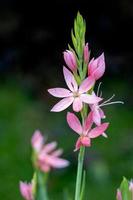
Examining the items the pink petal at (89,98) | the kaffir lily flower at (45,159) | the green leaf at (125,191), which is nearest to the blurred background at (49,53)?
the kaffir lily flower at (45,159)

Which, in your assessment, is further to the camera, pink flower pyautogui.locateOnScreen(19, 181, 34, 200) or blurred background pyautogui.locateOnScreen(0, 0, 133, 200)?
blurred background pyautogui.locateOnScreen(0, 0, 133, 200)

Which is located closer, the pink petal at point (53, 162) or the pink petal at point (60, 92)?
the pink petal at point (60, 92)

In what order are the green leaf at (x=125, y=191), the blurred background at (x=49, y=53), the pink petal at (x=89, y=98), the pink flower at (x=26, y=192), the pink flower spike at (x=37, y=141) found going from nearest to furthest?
the pink petal at (x=89, y=98), the green leaf at (x=125, y=191), the pink flower at (x=26, y=192), the pink flower spike at (x=37, y=141), the blurred background at (x=49, y=53)

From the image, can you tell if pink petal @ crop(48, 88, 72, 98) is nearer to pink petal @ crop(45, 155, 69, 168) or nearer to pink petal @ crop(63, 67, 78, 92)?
pink petal @ crop(63, 67, 78, 92)

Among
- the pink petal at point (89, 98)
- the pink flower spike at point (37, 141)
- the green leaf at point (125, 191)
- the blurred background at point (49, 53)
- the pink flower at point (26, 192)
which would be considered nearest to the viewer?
the pink petal at point (89, 98)

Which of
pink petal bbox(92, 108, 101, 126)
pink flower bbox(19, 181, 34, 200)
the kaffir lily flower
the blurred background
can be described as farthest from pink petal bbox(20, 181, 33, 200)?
the blurred background

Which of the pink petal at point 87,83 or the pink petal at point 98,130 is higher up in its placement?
the pink petal at point 87,83

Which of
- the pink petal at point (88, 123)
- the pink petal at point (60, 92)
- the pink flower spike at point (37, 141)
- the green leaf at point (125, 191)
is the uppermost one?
the pink petal at point (60, 92)

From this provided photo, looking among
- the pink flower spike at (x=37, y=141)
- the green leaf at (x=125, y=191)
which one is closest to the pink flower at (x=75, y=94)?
the green leaf at (x=125, y=191)

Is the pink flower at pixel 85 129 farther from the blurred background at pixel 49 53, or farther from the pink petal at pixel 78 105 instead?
the blurred background at pixel 49 53

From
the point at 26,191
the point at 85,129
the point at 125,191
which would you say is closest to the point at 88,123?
the point at 85,129
